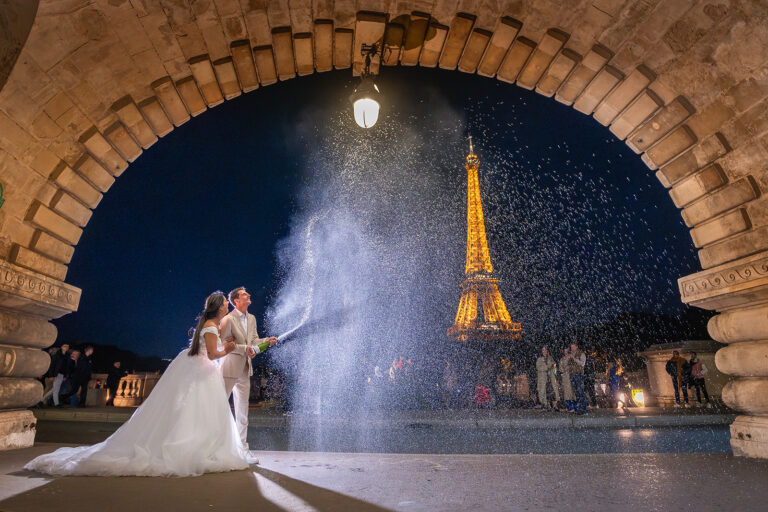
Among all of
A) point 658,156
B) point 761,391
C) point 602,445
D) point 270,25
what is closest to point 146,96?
point 270,25

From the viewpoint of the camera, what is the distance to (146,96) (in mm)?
4574

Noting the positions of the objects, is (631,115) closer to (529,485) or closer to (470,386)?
(529,485)

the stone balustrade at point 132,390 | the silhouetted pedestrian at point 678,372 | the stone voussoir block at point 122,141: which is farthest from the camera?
the stone balustrade at point 132,390

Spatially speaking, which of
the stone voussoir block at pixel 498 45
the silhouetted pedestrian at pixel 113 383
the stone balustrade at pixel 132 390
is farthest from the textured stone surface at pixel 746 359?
the silhouetted pedestrian at pixel 113 383

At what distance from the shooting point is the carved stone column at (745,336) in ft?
12.6

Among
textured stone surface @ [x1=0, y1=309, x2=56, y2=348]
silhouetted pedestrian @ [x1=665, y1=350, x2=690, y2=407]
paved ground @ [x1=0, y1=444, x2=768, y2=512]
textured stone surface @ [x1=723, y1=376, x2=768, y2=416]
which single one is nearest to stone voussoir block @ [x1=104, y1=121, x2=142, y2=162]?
textured stone surface @ [x1=0, y1=309, x2=56, y2=348]

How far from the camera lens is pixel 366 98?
195 inches

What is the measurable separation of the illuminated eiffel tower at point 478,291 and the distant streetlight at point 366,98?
35122 mm

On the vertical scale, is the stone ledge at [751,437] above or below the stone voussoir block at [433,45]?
below

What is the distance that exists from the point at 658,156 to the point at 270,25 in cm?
444

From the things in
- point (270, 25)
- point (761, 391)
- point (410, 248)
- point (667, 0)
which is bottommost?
point (761, 391)

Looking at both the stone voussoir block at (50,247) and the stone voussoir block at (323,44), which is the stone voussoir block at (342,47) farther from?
the stone voussoir block at (50,247)

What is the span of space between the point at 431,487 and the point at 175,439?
7.15 ft

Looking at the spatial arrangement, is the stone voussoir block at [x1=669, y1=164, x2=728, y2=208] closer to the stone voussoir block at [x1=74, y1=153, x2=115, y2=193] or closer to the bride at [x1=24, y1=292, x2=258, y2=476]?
the bride at [x1=24, y1=292, x2=258, y2=476]
